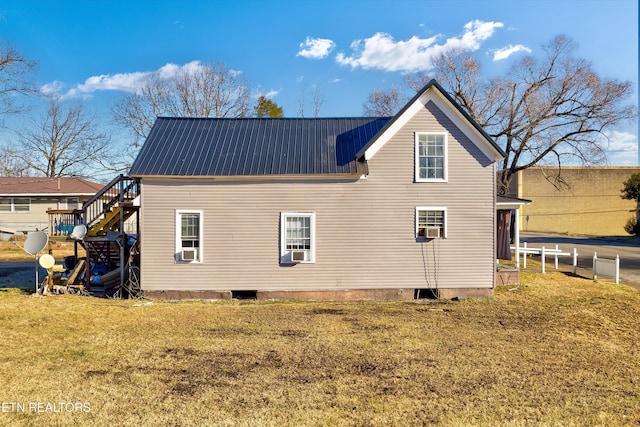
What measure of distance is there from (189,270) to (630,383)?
10984 mm

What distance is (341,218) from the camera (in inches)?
503

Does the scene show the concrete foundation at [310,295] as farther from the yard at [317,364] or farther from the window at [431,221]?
the window at [431,221]

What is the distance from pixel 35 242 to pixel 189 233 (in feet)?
16.0

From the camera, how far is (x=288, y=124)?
15039 mm

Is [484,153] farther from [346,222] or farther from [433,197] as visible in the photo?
[346,222]

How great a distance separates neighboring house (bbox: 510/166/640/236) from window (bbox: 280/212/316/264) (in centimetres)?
4084

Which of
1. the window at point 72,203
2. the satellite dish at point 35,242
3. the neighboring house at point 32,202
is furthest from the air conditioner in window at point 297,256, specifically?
the window at point 72,203

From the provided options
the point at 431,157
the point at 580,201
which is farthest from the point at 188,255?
the point at 580,201

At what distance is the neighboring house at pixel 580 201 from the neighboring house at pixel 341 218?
3802 centimetres

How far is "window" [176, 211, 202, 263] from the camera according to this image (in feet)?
41.3

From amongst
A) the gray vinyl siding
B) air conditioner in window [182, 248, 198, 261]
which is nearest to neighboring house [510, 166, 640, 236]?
the gray vinyl siding

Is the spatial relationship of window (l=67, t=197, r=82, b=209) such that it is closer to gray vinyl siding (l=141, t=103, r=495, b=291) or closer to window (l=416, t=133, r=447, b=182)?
gray vinyl siding (l=141, t=103, r=495, b=291)

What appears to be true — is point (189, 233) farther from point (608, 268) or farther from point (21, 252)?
point (21, 252)

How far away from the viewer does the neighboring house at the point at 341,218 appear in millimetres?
12617
